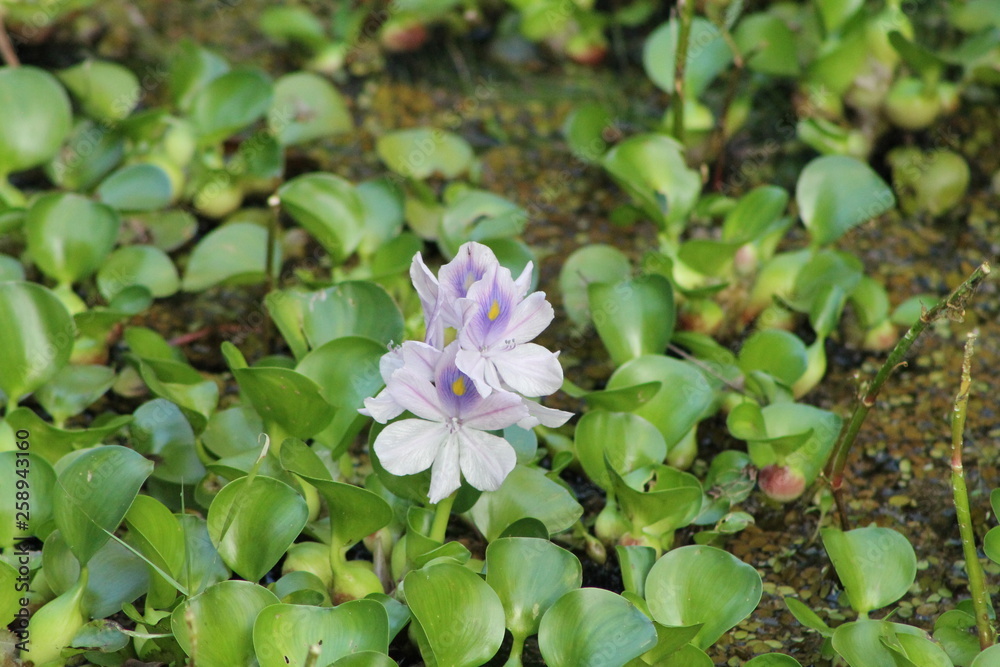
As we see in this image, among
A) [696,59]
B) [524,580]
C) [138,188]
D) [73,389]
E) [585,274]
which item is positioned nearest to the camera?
[524,580]

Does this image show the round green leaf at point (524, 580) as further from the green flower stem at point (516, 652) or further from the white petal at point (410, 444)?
the white petal at point (410, 444)

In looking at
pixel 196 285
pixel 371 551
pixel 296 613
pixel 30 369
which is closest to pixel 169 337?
pixel 196 285

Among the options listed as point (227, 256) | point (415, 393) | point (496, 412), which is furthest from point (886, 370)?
point (227, 256)

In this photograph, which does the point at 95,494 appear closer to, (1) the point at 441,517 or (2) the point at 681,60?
(1) the point at 441,517

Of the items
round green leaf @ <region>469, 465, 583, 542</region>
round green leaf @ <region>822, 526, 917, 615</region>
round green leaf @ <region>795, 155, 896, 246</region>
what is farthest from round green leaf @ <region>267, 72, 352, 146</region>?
round green leaf @ <region>822, 526, 917, 615</region>

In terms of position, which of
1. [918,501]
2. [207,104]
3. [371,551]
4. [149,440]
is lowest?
[918,501]

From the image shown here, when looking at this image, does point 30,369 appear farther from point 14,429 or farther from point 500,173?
point 500,173
